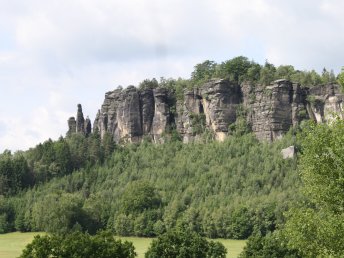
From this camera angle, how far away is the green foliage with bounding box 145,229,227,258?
2606 inches

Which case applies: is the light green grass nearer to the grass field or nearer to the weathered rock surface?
the grass field

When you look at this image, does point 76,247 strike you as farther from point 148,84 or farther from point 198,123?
point 148,84

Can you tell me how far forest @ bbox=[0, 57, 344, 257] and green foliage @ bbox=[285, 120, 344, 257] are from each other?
49.7m

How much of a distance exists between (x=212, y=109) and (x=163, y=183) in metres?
28.3

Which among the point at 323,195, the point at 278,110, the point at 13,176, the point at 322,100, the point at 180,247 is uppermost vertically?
the point at 322,100

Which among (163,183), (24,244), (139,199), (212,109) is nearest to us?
(24,244)

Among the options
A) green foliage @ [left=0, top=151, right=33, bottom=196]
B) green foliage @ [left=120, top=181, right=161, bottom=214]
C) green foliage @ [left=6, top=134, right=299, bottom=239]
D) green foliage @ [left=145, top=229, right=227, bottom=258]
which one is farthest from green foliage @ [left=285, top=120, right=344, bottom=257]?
green foliage @ [left=0, top=151, right=33, bottom=196]

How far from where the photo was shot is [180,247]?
6688cm

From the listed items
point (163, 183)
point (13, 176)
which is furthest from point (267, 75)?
point (13, 176)

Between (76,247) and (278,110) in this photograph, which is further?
(278,110)

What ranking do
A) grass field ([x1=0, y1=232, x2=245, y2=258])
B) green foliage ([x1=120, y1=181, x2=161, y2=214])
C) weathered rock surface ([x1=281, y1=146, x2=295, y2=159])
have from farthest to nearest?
weathered rock surface ([x1=281, y1=146, x2=295, y2=159]), green foliage ([x1=120, y1=181, x2=161, y2=214]), grass field ([x1=0, y1=232, x2=245, y2=258])

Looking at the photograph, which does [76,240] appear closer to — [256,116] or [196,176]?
[196,176]

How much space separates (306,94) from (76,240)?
381ft

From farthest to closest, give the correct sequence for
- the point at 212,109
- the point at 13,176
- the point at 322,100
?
1. the point at 212,109
2. the point at 13,176
3. the point at 322,100
